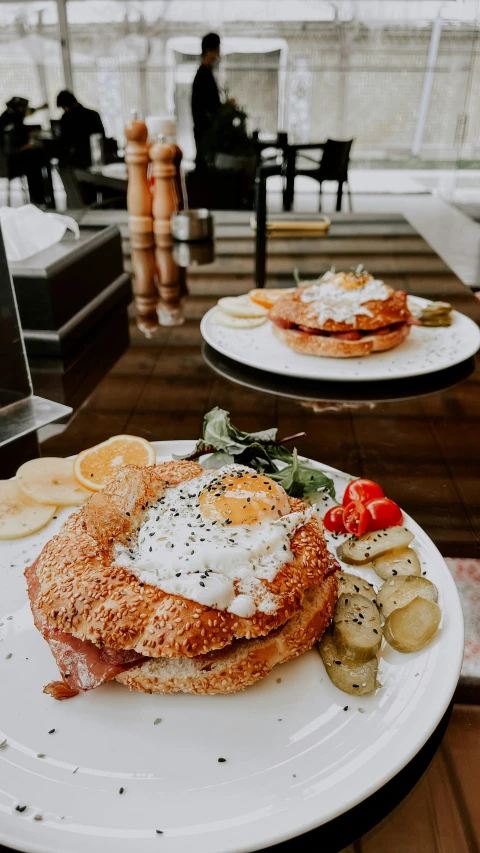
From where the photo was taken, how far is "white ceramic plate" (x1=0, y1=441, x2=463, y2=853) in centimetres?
91

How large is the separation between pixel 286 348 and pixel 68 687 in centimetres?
189

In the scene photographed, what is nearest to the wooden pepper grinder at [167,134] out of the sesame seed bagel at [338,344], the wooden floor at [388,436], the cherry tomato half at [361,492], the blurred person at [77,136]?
the wooden floor at [388,436]

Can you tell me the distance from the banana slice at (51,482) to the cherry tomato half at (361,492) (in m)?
0.73

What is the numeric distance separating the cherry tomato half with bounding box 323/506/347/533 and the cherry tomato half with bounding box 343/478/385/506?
33 millimetres

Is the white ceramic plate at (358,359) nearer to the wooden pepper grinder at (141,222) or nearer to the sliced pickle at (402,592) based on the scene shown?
the wooden pepper grinder at (141,222)

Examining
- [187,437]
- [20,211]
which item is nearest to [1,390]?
[187,437]

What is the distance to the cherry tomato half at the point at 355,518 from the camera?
4.93ft

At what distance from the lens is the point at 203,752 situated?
1.05 metres

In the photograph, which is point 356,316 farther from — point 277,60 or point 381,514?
point 277,60

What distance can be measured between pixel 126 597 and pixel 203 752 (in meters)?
0.31

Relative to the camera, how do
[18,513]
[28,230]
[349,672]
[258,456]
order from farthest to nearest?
[28,230]
[258,456]
[18,513]
[349,672]

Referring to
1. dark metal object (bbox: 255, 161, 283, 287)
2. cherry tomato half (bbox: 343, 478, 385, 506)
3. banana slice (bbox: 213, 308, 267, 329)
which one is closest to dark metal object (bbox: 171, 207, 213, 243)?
dark metal object (bbox: 255, 161, 283, 287)

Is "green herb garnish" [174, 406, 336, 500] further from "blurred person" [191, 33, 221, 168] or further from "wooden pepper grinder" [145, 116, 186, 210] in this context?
"blurred person" [191, 33, 221, 168]

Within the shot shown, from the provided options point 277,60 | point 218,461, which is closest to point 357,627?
point 218,461
